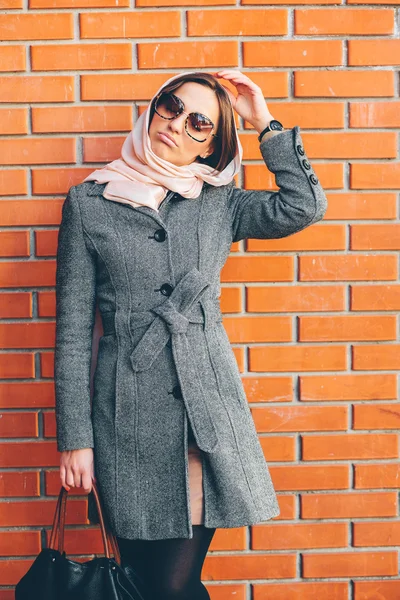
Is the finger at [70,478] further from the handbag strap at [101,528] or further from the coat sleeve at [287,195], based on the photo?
the coat sleeve at [287,195]

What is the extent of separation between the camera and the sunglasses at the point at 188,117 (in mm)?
1967

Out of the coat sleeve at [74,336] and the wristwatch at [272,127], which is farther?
the wristwatch at [272,127]

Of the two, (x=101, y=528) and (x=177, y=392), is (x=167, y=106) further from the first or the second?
(x=101, y=528)

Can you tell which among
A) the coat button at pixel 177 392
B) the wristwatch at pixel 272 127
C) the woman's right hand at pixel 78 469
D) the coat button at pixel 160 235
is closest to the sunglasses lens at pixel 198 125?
the wristwatch at pixel 272 127

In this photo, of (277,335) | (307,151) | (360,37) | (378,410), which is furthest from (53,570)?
(360,37)

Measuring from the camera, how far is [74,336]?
6.33 ft

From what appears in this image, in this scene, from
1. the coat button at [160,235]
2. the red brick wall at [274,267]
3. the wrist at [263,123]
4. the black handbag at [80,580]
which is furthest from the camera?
the red brick wall at [274,267]

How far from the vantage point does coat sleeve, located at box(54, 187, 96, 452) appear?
191 centimetres

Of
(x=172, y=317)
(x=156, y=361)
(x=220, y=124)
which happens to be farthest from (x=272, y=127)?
(x=156, y=361)

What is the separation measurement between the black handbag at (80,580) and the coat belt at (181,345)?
15.1 inches

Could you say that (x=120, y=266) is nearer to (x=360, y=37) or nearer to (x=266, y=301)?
(x=266, y=301)

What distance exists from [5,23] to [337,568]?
2.27 metres

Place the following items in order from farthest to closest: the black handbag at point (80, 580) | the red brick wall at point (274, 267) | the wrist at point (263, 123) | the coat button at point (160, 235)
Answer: the red brick wall at point (274, 267)
the wrist at point (263, 123)
the coat button at point (160, 235)
the black handbag at point (80, 580)

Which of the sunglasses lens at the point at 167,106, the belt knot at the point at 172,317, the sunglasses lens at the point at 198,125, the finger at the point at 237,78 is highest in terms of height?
the finger at the point at 237,78
